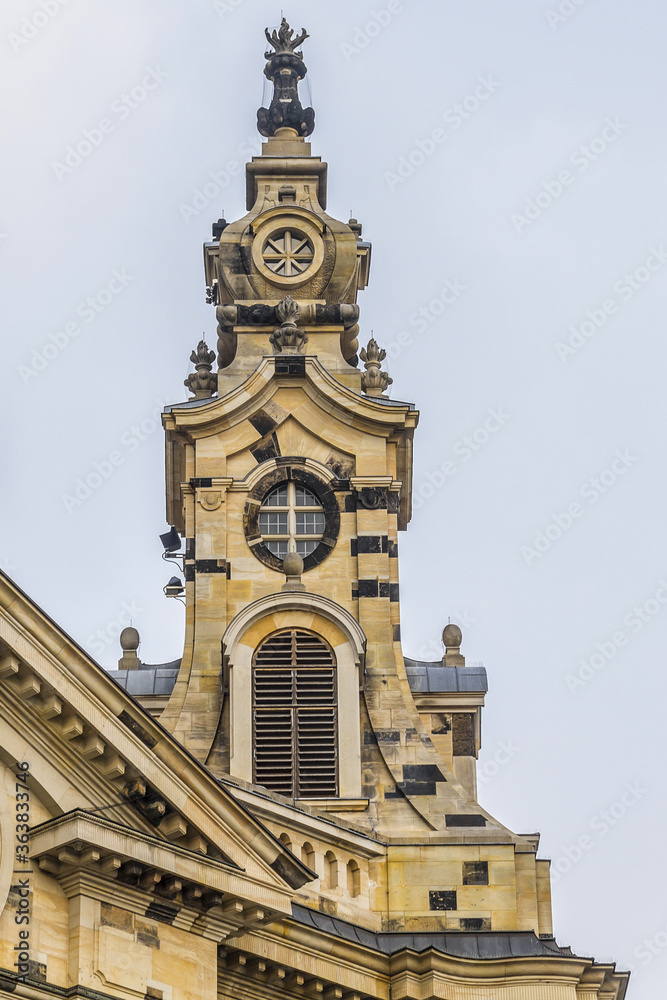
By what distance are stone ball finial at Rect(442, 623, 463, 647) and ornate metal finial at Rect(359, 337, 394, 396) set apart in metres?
5.60

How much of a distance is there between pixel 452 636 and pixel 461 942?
39.9ft

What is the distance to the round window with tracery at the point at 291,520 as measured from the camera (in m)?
46.6

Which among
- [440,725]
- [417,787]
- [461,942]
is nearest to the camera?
[461,942]

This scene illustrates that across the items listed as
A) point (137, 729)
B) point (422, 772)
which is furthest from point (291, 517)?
point (137, 729)

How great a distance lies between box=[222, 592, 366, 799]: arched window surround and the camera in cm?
4372

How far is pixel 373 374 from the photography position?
163 feet

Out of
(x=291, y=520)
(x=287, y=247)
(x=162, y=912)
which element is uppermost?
(x=287, y=247)

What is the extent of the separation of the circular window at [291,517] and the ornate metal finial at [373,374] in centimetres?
335

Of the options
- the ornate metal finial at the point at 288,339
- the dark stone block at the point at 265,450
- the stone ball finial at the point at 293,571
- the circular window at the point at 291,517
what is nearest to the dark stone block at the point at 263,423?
the dark stone block at the point at 265,450

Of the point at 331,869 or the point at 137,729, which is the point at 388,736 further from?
the point at 137,729

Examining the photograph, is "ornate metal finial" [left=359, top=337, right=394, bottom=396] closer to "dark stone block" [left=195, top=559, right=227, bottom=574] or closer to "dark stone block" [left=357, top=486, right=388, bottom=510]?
"dark stone block" [left=357, top=486, right=388, bottom=510]

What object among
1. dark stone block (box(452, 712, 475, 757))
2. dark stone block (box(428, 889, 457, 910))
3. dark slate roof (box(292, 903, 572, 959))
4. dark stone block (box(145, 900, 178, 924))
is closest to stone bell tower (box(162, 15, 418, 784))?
dark stone block (box(428, 889, 457, 910))

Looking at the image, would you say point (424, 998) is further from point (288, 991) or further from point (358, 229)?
point (358, 229)

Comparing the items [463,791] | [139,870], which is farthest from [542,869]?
[139,870]
